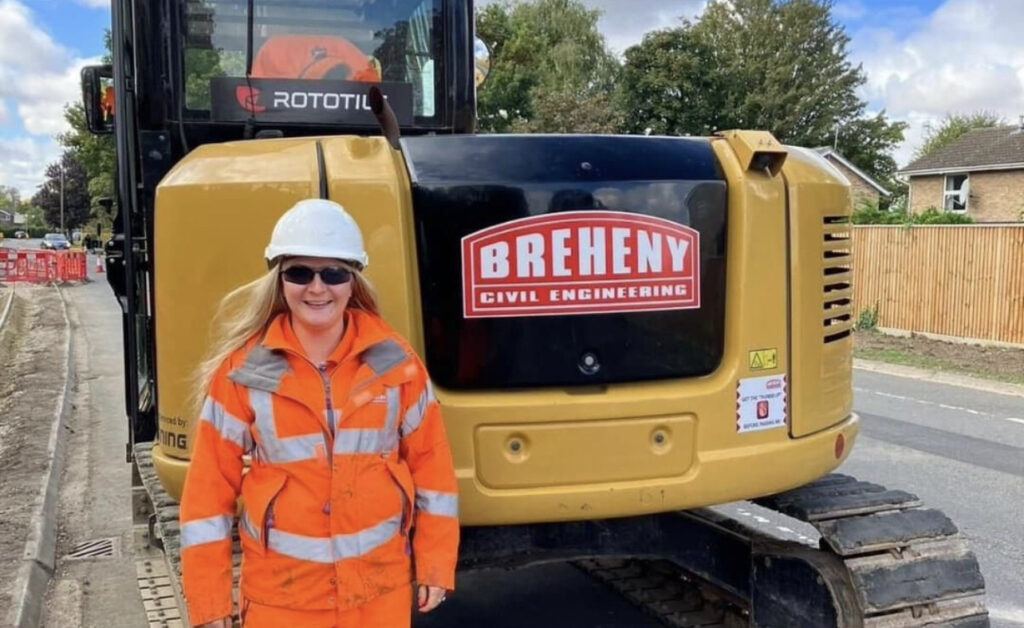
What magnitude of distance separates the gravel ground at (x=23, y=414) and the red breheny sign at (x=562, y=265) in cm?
336

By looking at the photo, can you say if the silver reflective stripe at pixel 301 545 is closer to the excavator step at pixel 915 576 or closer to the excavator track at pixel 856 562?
the excavator track at pixel 856 562

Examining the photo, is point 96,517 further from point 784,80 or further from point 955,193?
point 784,80

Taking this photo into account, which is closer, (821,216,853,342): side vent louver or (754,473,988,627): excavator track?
(754,473,988,627): excavator track

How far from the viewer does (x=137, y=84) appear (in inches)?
144

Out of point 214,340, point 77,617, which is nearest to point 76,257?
point 77,617

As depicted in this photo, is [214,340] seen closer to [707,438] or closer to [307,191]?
[307,191]

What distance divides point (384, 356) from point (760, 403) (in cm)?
129

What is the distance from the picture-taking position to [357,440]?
2.44 metres

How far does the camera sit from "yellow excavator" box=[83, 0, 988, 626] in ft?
9.40

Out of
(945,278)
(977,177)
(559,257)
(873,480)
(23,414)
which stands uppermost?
(977,177)

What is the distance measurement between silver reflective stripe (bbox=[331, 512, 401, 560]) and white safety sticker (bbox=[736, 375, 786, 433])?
3.89ft

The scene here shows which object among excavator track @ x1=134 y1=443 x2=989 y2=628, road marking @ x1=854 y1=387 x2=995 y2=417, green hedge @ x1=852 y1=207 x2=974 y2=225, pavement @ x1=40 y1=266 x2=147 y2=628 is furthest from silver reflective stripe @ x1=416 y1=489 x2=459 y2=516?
green hedge @ x1=852 y1=207 x2=974 y2=225

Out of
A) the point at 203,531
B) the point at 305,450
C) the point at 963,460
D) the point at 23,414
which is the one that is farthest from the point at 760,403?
the point at 23,414

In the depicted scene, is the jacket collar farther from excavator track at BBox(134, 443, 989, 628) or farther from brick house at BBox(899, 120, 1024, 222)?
brick house at BBox(899, 120, 1024, 222)
